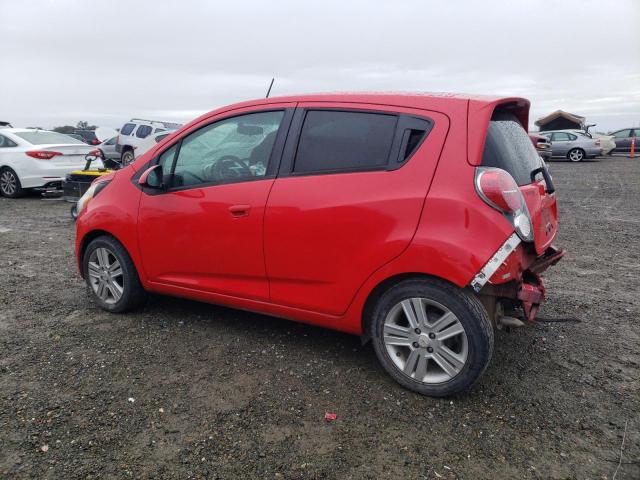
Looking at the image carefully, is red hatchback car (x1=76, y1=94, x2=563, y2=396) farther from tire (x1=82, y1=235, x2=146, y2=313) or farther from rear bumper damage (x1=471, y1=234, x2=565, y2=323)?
tire (x1=82, y1=235, x2=146, y2=313)

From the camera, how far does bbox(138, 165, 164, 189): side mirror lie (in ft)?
12.4

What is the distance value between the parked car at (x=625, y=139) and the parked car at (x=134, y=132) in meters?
21.7

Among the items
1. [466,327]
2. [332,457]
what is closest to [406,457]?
[332,457]

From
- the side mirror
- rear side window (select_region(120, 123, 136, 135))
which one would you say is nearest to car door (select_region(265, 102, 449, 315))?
the side mirror

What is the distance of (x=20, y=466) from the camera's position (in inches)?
94.6

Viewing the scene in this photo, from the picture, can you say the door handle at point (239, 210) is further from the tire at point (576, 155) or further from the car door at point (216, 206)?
the tire at point (576, 155)

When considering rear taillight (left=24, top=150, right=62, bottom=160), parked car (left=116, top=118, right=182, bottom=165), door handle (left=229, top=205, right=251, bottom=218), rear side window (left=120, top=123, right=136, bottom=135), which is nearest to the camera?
door handle (left=229, top=205, right=251, bottom=218)

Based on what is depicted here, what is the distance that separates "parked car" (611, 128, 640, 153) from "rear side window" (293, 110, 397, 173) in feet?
90.3

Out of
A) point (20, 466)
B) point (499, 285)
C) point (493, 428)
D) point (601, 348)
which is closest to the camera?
point (20, 466)

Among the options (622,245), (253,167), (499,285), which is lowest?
(622,245)

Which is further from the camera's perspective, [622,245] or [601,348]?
[622,245]

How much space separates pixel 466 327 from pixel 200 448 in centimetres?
151

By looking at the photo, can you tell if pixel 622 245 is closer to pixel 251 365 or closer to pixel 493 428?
pixel 493 428

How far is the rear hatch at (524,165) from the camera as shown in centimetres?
294
